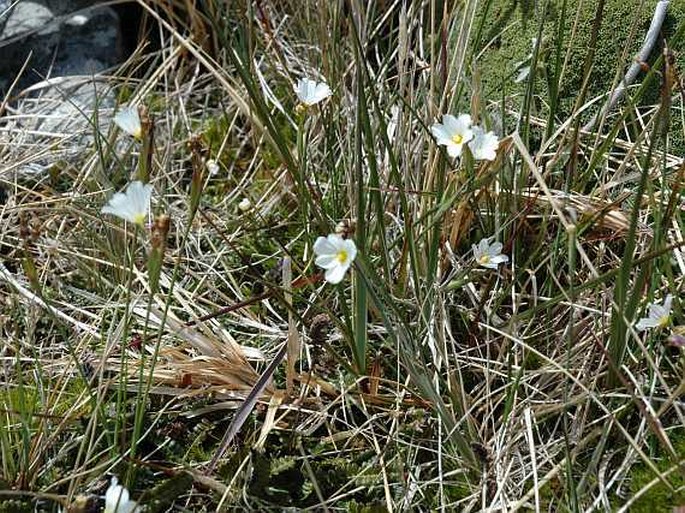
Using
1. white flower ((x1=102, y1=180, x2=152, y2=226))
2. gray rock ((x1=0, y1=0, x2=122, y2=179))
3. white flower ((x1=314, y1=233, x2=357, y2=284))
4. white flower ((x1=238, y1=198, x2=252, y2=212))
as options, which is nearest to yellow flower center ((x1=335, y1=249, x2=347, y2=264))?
white flower ((x1=314, y1=233, x2=357, y2=284))

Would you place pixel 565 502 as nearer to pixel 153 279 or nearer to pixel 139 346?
pixel 153 279

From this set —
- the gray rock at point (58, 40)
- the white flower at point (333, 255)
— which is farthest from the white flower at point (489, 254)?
the gray rock at point (58, 40)

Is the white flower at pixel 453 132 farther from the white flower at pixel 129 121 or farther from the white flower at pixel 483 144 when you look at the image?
the white flower at pixel 129 121

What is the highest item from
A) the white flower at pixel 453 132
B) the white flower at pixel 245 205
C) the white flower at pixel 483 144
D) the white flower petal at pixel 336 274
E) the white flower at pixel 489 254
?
the white flower at pixel 453 132

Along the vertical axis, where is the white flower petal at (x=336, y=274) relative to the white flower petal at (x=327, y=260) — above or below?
above

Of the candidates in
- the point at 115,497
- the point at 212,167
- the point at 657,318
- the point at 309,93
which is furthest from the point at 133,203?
the point at 212,167

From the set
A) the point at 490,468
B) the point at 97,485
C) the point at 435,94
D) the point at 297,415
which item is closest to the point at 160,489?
the point at 97,485
